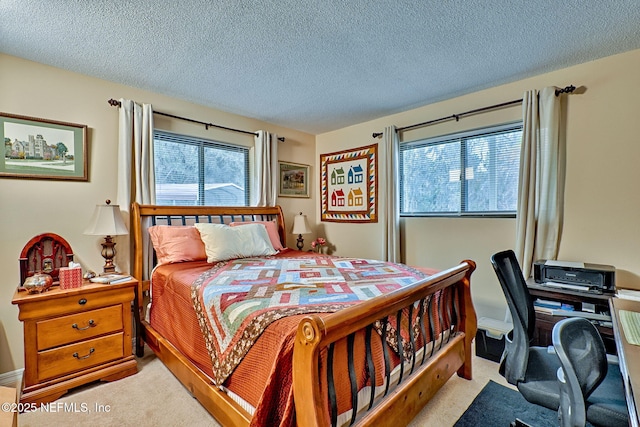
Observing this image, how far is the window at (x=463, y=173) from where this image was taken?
2961mm

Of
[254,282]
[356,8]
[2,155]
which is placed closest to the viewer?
[356,8]

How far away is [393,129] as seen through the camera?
3639 mm

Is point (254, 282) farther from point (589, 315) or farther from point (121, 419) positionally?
point (589, 315)

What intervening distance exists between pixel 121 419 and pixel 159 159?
2348 millimetres

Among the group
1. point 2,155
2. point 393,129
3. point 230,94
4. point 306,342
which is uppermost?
point 230,94

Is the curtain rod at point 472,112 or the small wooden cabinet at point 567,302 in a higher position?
the curtain rod at point 472,112

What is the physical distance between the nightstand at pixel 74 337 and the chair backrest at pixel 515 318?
2.63 m

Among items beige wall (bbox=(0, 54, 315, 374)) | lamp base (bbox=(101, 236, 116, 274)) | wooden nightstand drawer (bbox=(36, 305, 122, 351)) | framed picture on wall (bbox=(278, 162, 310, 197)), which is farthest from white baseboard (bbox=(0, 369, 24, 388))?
framed picture on wall (bbox=(278, 162, 310, 197))

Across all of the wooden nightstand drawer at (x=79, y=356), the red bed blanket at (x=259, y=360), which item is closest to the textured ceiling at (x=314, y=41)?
the red bed blanket at (x=259, y=360)

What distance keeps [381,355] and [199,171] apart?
9.61ft

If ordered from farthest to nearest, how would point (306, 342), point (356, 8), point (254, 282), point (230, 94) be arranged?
point (230, 94)
point (254, 282)
point (356, 8)
point (306, 342)

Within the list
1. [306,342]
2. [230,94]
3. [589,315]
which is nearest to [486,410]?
[589,315]

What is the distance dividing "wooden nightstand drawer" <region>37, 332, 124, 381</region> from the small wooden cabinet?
10.8ft

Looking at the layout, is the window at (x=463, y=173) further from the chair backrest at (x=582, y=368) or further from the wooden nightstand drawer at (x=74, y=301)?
the wooden nightstand drawer at (x=74, y=301)
